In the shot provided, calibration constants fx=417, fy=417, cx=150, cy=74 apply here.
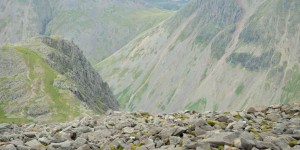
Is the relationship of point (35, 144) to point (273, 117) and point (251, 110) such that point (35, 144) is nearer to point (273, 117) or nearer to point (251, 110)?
point (273, 117)

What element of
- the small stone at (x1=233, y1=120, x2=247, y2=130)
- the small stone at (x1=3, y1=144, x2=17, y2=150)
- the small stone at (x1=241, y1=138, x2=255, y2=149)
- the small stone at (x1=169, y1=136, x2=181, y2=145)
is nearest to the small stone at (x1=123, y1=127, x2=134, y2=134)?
the small stone at (x1=169, y1=136, x2=181, y2=145)

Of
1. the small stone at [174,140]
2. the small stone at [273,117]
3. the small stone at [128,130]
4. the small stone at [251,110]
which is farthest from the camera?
the small stone at [251,110]

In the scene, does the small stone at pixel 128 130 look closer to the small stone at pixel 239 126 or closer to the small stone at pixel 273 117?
the small stone at pixel 239 126

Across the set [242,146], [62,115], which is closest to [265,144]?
[242,146]

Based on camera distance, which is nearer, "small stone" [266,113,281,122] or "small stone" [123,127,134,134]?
"small stone" [123,127,134,134]

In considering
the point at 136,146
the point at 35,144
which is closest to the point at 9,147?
the point at 35,144

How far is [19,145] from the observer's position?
1153 inches

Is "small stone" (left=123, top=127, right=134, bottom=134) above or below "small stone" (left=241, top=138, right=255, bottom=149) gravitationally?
below

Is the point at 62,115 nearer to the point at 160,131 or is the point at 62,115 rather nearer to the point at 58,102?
the point at 58,102

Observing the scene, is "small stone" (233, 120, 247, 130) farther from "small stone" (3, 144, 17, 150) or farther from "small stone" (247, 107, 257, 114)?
"small stone" (3, 144, 17, 150)

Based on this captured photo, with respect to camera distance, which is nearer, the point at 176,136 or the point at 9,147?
the point at 9,147

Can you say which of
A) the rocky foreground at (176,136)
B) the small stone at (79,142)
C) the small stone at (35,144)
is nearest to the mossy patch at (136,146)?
the rocky foreground at (176,136)

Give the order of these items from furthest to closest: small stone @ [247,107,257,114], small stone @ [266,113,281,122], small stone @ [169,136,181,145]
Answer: small stone @ [247,107,257,114]
small stone @ [266,113,281,122]
small stone @ [169,136,181,145]

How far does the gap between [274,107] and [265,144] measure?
20585mm
